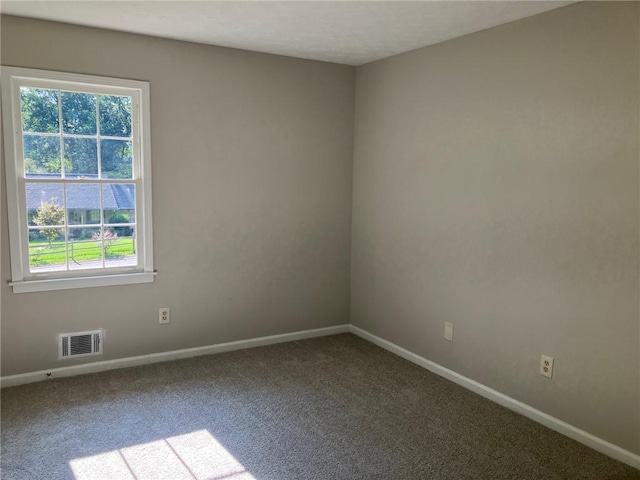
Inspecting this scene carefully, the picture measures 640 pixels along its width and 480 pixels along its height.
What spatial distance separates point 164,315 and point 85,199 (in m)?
0.99

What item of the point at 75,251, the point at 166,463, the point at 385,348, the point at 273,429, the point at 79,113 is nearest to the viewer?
the point at 166,463

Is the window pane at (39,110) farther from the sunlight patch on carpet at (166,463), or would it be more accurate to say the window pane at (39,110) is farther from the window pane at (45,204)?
the sunlight patch on carpet at (166,463)

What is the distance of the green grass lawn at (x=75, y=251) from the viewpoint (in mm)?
3219

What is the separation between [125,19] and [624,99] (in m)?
2.79

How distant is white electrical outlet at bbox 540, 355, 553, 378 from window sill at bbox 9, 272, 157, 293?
2620mm

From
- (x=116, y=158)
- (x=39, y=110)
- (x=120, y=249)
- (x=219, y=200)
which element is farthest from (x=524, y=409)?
(x=39, y=110)

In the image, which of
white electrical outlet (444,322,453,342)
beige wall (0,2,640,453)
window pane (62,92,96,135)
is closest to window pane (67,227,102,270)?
beige wall (0,2,640,453)

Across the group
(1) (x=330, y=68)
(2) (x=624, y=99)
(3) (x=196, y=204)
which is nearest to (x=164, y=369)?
(3) (x=196, y=204)

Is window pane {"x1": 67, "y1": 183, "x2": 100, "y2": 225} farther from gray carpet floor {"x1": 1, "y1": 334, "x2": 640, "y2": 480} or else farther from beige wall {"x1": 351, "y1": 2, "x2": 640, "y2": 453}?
beige wall {"x1": 351, "y1": 2, "x2": 640, "y2": 453}

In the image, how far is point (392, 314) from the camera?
3979mm

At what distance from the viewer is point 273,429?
2.74 meters

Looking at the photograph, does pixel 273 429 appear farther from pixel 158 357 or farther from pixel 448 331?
pixel 448 331

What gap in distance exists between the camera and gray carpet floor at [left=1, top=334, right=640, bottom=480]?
2.37 metres

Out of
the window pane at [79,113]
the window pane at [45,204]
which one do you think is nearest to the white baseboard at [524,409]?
the window pane at [45,204]
